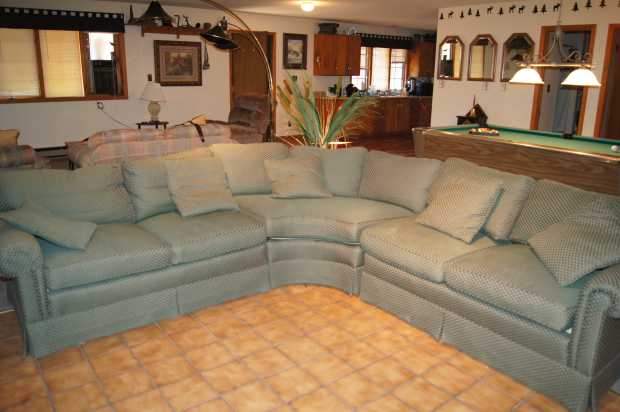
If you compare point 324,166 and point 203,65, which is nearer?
point 324,166

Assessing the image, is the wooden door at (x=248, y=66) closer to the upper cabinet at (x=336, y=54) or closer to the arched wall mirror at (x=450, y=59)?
the upper cabinet at (x=336, y=54)

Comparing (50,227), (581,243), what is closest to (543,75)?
(581,243)

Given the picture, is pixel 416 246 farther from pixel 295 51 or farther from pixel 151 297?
pixel 295 51

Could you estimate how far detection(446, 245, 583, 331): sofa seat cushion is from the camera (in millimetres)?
2457

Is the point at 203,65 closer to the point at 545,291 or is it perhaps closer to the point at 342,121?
the point at 342,121

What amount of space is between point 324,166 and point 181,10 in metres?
6.52

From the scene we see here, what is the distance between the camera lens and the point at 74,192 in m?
3.36

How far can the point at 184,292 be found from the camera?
328 cm

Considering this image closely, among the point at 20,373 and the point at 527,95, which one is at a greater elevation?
the point at 527,95

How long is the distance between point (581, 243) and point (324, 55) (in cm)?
913

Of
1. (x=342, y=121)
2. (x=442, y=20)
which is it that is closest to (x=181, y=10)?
(x=442, y=20)

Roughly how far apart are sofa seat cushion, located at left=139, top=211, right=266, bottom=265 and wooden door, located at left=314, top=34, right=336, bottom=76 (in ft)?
26.3

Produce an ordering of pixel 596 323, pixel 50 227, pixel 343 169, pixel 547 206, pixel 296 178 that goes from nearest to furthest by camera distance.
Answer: pixel 596 323 → pixel 50 227 → pixel 547 206 → pixel 296 178 → pixel 343 169

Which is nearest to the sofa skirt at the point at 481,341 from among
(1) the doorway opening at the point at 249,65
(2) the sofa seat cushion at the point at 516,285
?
(2) the sofa seat cushion at the point at 516,285
